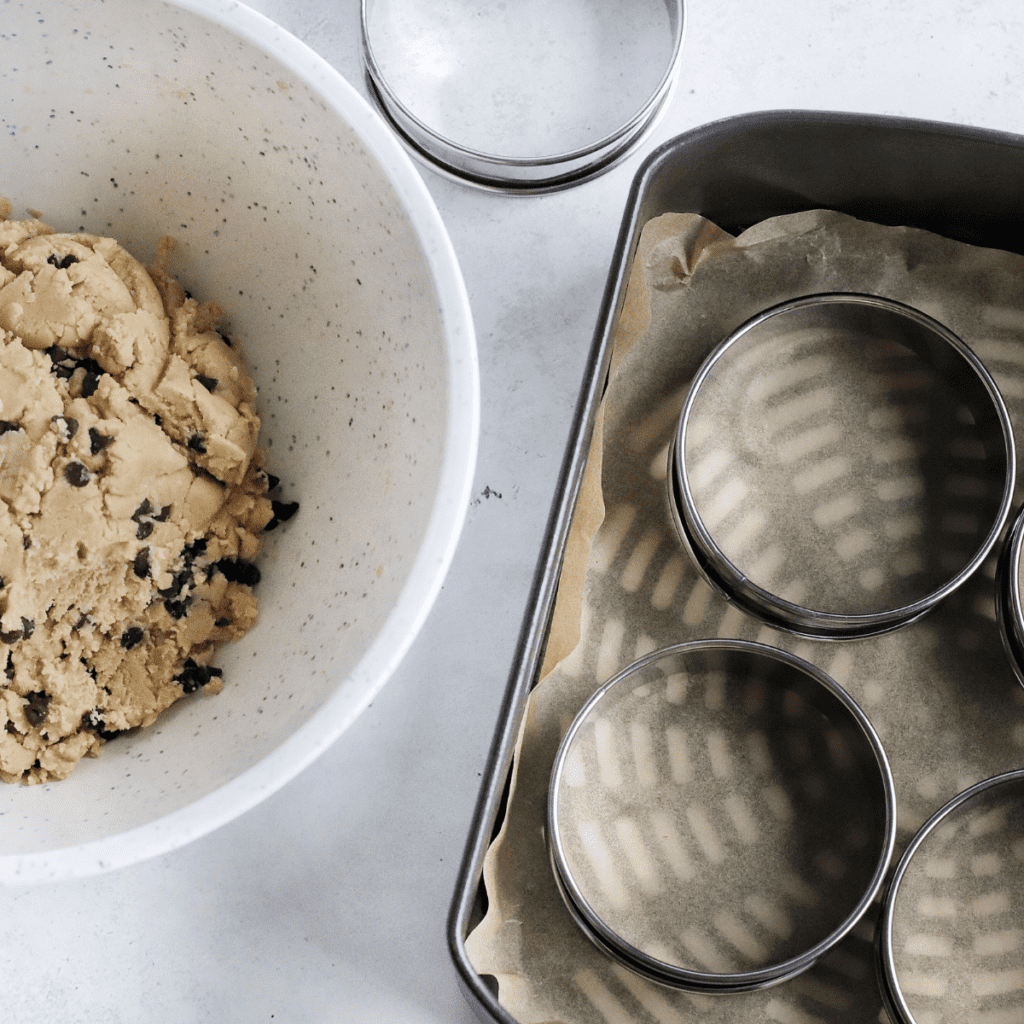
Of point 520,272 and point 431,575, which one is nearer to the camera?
point 431,575

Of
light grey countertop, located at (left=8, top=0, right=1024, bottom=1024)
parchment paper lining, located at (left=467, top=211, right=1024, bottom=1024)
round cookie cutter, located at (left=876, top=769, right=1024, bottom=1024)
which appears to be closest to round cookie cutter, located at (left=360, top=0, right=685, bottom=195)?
light grey countertop, located at (left=8, top=0, right=1024, bottom=1024)

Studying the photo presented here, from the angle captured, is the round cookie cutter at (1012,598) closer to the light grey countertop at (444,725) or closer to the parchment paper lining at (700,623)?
the parchment paper lining at (700,623)

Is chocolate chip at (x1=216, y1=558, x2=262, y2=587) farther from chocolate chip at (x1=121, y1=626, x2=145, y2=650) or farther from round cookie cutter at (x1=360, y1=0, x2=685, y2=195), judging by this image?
round cookie cutter at (x1=360, y1=0, x2=685, y2=195)

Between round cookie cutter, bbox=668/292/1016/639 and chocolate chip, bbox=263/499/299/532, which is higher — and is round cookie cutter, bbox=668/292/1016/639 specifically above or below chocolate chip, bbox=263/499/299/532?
above

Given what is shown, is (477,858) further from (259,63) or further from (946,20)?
(946,20)

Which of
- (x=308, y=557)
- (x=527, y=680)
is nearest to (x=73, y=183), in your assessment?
(x=308, y=557)

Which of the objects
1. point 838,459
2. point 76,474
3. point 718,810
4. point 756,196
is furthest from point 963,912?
point 76,474
